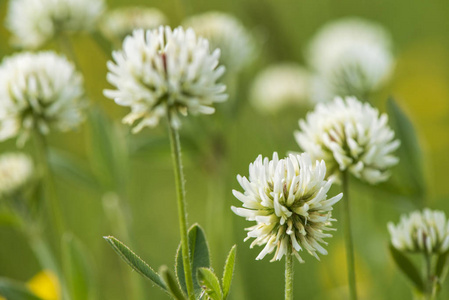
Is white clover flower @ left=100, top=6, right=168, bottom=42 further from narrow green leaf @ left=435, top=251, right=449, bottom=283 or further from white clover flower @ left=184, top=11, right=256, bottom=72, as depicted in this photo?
narrow green leaf @ left=435, top=251, right=449, bottom=283

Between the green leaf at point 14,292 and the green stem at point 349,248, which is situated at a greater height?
the green stem at point 349,248

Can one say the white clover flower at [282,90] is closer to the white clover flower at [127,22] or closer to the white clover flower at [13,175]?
the white clover flower at [127,22]

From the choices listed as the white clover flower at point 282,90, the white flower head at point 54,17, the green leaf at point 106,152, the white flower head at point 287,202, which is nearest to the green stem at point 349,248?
the white flower head at point 287,202

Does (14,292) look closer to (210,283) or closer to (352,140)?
(210,283)

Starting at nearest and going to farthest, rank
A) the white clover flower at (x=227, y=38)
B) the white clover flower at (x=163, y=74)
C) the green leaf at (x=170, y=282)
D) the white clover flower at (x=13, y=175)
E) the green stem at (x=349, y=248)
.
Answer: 1. the green leaf at (x=170, y=282)
2. the white clover flower at (x=163, y=74)
3. the green stem at (x=349, y=248)
4. the white clover flower at (x=13, y=175)
5. the white clover flower at (x=227, y=38)

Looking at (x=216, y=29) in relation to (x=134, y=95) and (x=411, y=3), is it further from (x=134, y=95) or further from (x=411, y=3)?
(x=411, y=3)

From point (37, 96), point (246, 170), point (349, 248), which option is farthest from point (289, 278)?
point (246, 170)

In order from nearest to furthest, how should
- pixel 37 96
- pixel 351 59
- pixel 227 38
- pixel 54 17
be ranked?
pixel 37 96
pixel 54 17
pixel 227 38
pixel 351 59
